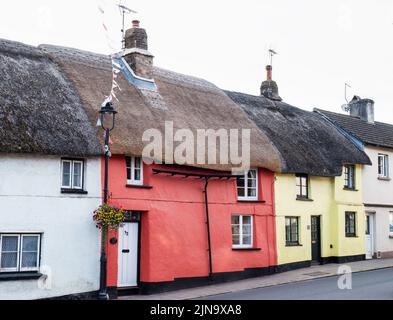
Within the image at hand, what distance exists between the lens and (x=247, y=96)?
26.3 metres

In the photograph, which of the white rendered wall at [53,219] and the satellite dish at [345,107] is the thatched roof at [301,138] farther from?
the white rendered wall at [53,219]

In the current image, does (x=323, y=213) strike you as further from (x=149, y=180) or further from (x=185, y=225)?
(x=149, y=180)

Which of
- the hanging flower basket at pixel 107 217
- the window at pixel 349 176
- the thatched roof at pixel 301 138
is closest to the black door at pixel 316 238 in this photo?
the thatched roof at pixel 301 138

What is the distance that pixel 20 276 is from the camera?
1476cm

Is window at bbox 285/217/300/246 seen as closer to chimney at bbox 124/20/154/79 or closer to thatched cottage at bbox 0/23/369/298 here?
thatched cottage at bbox 0/23/369/298

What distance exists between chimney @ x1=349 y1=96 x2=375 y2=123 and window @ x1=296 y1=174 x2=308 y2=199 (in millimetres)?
8527

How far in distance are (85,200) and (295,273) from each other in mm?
9218

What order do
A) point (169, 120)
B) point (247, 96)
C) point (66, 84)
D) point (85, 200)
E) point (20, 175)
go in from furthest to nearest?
point (247, 96)
point (169, 120)
point (66, 84)
point (85, 200)
point (20, 175)

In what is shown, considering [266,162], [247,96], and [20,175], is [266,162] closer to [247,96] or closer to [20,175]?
[247,96]

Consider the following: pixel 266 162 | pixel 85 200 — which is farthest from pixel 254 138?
pixel 85 200

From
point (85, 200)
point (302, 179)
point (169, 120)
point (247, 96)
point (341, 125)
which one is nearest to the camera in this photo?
point (85, 200)

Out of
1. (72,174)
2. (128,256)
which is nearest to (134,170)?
(72,174)

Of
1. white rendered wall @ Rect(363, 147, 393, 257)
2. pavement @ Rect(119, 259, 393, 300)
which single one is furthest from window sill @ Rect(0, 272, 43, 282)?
white rendered wall @ Rect(363, 147, 393, 257)

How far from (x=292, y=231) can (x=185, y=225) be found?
6134 millimetres
